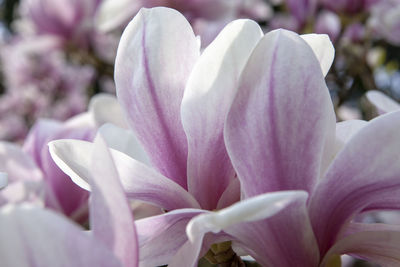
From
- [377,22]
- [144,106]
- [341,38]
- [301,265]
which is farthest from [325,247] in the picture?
[341,38]

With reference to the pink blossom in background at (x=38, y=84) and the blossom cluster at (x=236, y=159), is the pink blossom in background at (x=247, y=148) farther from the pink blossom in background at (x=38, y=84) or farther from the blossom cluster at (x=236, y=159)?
the pink blossom in background at (x=38, y=84)

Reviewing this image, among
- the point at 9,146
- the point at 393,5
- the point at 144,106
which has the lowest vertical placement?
the point at 393,5

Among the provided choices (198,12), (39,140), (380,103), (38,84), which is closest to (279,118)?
(380,103)

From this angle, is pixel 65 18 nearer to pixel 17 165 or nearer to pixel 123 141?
pixel 17 165

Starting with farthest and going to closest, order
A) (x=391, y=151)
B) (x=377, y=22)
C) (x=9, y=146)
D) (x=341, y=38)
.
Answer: (x=341, y=38)
(x=377, y=22)
(x=9, y=146)
(x=391, y=151)

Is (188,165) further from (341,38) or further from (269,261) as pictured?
(341,38)

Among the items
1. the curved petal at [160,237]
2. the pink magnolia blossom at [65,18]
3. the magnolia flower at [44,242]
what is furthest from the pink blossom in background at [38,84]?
the magnolia flower at [44,242]
